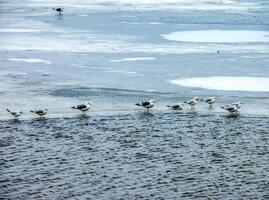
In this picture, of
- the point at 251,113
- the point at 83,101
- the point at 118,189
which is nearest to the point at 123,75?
the point at 83,101

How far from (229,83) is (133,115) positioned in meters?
6.94

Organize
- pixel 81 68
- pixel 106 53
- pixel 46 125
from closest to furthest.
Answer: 1. pixel 46 125
2. pixel 81 68
3. pixel 106 53

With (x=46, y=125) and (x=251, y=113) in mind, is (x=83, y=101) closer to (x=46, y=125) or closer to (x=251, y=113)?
(x=46, y=125)

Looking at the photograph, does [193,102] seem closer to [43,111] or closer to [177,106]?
[177,106]

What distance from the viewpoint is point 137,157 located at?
66.7 feet

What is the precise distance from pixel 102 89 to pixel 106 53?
10.0 meters

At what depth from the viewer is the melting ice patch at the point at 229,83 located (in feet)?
97.3

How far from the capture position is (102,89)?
96.6ft

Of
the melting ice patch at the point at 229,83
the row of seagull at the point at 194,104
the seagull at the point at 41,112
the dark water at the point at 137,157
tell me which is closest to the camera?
the dark water at the point at 137,157

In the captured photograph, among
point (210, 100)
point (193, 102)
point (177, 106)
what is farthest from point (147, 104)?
point (210, 100)

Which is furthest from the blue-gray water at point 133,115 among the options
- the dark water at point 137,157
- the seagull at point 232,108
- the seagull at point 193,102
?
the seagull at point 232,108

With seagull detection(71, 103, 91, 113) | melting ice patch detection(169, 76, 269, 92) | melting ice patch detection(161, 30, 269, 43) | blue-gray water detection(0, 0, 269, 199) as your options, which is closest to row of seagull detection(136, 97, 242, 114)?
blue-gray water detection(0, 0, 269, 199)

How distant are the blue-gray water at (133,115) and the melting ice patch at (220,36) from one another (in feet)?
0.27

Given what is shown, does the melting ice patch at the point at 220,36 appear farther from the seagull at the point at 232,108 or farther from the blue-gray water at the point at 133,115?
the seagull at the point at 232,108
